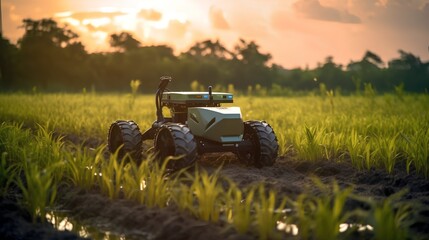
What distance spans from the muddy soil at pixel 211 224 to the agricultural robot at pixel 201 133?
26cm

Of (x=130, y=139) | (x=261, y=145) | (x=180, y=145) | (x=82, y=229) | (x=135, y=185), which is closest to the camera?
(x=82, y=229)

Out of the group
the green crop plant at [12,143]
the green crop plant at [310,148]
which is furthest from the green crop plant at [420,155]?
the green crop plant at [12,143]

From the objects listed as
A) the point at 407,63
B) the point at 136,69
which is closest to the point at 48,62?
the point at 136,69

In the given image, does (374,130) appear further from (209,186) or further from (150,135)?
(209,186)

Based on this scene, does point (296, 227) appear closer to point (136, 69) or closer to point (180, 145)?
point (180, 145)

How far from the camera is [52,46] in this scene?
35.7m

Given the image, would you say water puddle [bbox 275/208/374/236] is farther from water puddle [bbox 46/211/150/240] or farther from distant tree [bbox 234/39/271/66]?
distant tree [bbox 234/39/271/66]

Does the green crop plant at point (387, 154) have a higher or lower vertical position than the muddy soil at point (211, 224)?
higher

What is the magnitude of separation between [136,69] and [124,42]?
239 inches

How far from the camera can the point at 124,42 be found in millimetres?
39656

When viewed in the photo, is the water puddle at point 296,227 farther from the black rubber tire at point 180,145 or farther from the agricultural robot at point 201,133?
the agricultural robot at point 201,133

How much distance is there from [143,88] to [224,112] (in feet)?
96.0

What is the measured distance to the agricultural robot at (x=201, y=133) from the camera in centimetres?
530

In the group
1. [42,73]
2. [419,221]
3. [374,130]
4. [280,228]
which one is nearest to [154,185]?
[280,228]
